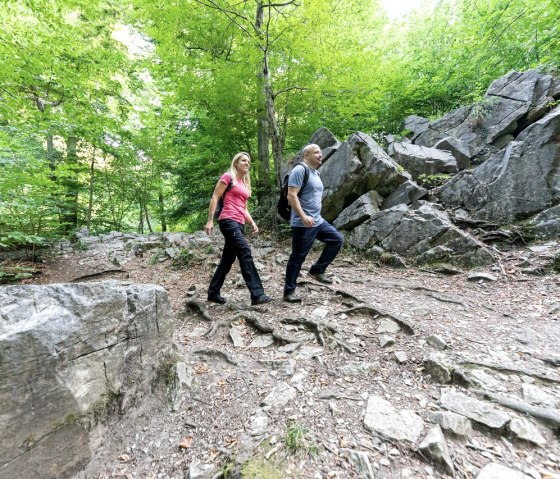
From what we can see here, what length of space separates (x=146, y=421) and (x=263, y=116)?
30.3 feet

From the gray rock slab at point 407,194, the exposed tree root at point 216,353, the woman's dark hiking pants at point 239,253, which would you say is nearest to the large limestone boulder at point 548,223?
the gray rock slab at point 407,194

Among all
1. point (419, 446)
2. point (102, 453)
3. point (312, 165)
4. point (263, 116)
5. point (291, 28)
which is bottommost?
point (102, 453)

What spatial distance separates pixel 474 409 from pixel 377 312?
196 cm

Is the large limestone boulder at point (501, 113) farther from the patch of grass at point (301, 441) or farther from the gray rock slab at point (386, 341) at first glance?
the patch of grass at point (301, 441)

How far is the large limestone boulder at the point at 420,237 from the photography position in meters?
6.04

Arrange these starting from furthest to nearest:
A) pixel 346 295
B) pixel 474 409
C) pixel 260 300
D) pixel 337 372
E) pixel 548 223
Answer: pixel 548 223, pixel 346 295, pixel 260 300, pixel 337 372, pixel 474 409

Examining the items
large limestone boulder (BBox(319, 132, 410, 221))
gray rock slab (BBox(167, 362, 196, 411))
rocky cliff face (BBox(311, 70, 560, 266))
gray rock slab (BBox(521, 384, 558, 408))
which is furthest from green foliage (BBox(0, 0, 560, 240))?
gray rock slab (BBox(521, 384, 558, 408))

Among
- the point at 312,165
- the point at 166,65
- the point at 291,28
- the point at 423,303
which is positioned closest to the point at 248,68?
the point at 291,28

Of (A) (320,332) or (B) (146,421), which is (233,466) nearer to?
(B) (146,421)

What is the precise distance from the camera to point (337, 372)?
9.34ft

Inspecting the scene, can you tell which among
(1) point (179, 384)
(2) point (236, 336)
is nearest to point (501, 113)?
(2) point (236, 336)

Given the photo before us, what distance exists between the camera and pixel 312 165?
445 centimetres

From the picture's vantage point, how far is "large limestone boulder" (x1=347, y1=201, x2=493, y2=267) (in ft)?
19.8

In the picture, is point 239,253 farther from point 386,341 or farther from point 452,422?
point 452,422
